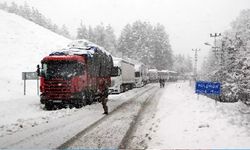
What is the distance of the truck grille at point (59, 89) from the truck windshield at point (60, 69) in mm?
393

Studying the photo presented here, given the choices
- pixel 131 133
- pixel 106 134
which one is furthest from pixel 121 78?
pixel 106 134

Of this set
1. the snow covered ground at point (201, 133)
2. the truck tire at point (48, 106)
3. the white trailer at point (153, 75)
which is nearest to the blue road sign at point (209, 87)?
the snow covered ground at point (201, 133)

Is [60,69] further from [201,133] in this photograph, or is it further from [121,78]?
[121,78]

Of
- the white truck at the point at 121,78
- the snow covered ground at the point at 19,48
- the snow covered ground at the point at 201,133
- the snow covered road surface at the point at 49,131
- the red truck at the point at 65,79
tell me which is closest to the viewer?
the snow covered ground at the point at 201,133

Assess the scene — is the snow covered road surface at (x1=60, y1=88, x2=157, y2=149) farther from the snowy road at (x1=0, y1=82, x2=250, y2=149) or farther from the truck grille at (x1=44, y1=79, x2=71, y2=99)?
the truck grille at (x1=44, y1=79, x2=71, y2=99)

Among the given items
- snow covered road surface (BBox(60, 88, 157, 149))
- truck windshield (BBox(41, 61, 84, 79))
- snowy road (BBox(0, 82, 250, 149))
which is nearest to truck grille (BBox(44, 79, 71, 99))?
truck windshield (BBox(41, 61, 84, 79))

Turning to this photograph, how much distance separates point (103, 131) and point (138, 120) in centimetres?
416

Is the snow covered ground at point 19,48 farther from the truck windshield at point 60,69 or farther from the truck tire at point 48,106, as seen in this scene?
the truck windshield at point 60,69

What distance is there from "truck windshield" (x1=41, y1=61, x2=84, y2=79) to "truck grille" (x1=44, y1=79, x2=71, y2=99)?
1.29 ft

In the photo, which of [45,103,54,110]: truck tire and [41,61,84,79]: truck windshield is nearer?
[41,61,84,79]: truck windshield

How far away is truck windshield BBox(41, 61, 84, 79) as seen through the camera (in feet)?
77.6

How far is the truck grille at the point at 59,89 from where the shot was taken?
Answer: 23500 millimetres

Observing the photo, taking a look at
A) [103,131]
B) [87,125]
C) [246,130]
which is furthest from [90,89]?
[246,130]

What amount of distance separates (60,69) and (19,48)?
49.8 metres
